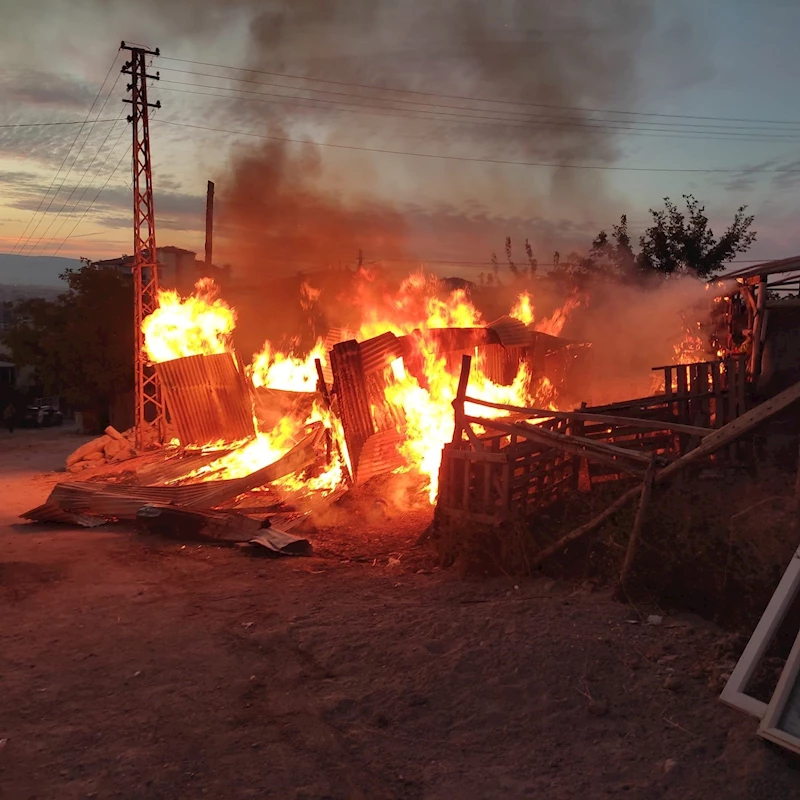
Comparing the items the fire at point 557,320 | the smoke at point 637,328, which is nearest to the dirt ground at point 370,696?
the smoke at point 637,328

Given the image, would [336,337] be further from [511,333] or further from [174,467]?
[174,467]

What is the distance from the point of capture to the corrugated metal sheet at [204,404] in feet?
55.8

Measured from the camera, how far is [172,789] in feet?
12.8

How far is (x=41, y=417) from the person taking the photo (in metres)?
34.0

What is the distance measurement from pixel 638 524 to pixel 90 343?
27.5 metres

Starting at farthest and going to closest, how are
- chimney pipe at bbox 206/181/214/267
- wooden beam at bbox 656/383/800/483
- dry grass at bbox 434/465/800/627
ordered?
chimney pipe at bbox 206/181/214/267 → dry grass at bbox 434/465/800/627 → wooden beam at bbox 656/383/800/483

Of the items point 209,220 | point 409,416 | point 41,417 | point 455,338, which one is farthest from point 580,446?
point 41,417

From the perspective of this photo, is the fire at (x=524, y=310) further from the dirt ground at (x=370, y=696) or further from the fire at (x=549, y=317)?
the dirt ground at (x=370, y=696)

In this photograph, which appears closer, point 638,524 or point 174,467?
point 638,524

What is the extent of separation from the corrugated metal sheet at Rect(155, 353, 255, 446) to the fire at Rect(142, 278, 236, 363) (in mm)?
1742

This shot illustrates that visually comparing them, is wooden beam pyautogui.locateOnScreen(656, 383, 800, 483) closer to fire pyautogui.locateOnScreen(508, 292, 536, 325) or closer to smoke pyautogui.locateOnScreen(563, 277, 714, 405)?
smoke pyautogui.locateOnScreen(563, 277, 714, 405)

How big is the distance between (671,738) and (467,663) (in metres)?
1.62

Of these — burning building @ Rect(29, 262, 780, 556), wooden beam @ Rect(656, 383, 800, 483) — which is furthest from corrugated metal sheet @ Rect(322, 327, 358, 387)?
wooden beam @ Rect(656, 383, 800, 483)

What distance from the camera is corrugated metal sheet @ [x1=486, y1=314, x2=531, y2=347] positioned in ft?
51.1
